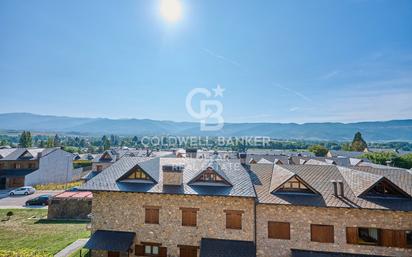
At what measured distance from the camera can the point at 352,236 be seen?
16.7 m

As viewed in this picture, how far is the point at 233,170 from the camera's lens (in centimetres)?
2123

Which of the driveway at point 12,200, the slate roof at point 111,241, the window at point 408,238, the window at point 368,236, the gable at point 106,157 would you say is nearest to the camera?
the window at point 408,238

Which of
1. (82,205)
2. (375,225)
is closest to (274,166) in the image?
(375,225)

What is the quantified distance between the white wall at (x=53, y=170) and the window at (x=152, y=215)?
42.0 metres

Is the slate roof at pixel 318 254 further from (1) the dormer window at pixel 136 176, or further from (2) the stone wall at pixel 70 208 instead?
(2) the stone wall at pixel 70 208

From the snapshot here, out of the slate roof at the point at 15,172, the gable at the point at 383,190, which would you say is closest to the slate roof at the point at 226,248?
the gable at the point at 383,190

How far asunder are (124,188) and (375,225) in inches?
731

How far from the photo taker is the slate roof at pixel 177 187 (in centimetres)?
1830

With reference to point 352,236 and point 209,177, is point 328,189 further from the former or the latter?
point 209,177

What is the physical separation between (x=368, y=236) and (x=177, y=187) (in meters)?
14.2

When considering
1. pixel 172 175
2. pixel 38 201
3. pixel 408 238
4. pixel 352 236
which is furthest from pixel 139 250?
pixel 38 201

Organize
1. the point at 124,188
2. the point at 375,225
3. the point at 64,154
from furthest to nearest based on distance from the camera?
the point at 64,154
the point at 124,188
the point at 375,225

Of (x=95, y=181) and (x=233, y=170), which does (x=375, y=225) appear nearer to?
(x=233, y=170)

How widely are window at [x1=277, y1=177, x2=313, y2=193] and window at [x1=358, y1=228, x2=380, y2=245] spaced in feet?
14.9
